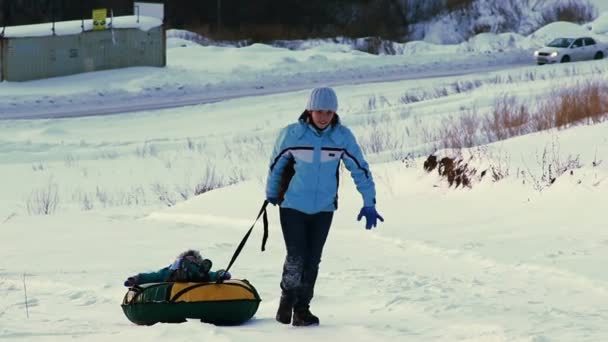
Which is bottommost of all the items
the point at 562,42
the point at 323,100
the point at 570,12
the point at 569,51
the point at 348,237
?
the point at 348,237

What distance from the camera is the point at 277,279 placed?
9539 mm

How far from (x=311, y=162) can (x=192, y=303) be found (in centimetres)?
111

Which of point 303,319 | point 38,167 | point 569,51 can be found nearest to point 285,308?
point 303,319

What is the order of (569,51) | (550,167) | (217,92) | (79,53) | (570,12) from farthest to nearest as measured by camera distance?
(570,12) < (569,51) < (79,53) < (217,92) < (550,167)

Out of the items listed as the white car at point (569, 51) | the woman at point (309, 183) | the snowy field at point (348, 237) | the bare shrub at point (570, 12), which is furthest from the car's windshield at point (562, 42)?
the woman at point (309, 183)

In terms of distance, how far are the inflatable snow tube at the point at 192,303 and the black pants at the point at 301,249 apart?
0.89ft

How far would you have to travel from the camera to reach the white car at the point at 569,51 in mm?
43344

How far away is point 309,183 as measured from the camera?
716 centimetres

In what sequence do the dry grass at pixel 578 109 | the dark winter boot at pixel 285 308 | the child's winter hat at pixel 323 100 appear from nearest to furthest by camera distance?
the child's winter hat at pixel 323 100
the dark winter boot at pixel 285 308
the dry grass at pixel 578 109

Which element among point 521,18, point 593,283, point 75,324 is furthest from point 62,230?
point 521,18

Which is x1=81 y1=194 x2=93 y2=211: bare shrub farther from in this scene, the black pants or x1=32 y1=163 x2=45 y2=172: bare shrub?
the black pants

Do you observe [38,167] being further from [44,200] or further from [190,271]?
[190,271]

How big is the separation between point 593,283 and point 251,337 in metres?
2.95

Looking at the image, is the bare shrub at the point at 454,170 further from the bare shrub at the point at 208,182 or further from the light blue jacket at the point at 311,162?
the light blue jacket at the point at 311,162
